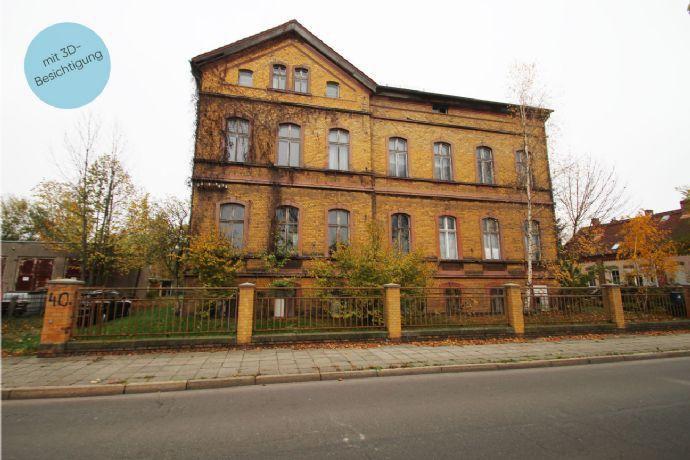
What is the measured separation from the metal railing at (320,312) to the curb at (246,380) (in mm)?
2773

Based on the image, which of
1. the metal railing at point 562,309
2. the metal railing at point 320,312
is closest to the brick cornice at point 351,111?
the metal railing at point 320,312

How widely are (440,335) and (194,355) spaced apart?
675 cm

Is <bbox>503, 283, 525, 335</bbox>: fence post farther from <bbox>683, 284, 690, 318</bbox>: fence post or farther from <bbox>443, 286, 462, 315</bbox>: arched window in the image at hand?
<bbox>683, 284, 690, 318</bbox>: fence post

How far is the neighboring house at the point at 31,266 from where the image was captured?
24766mm

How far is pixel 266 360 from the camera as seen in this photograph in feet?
23.5

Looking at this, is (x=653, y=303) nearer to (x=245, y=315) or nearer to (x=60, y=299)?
(x=245, y=315)

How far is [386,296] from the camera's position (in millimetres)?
9555

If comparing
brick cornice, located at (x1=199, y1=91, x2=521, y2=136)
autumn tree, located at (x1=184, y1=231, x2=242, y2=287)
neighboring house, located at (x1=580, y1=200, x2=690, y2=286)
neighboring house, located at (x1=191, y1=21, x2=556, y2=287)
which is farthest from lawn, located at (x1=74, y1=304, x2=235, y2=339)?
neighboring house, located at (x1=580, y1=200, x2=690, y2=286)

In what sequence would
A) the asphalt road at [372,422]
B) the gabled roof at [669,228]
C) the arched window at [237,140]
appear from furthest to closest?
the gabled roof at [669,228] < the arched window at [237,140] < the asphalt road at [372,422]

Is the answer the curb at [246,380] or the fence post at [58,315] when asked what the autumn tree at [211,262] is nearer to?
the fence post at [58,315]

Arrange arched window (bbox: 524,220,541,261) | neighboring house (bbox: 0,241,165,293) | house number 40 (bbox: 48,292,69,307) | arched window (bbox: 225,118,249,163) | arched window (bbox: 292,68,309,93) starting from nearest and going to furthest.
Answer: house number 40 (bbox: 48,292,69,307) → arched window (bbox: 225,118,249,163) → arched window (bbox: 292,68,309,93) → arched window (bbox: 524,220,541,261) → neighboring house (bbox: 0,241,165,293)

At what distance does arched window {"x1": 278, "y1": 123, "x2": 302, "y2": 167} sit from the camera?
1503 centimetres

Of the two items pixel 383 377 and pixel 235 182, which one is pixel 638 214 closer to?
pixel 383 377

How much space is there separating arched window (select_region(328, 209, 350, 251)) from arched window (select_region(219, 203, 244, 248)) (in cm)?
390
